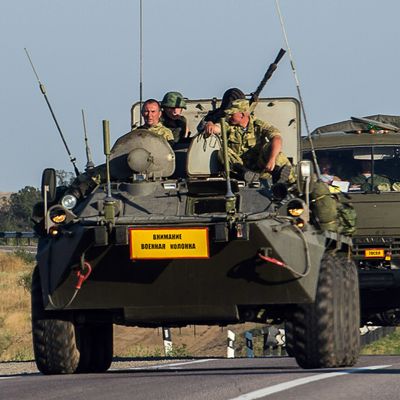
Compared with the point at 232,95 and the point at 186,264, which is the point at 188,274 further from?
the point at 232,95

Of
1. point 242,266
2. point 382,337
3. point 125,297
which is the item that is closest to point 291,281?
point 242,266

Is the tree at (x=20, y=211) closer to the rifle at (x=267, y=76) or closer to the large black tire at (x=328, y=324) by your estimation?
the rifle at (x=267, y=76)

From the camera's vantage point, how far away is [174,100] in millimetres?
17156

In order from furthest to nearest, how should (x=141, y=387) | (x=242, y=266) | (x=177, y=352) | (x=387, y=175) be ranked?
(x=177, y=352) → (x=387, y=175) → (x=242, y=266) → (x=141, y=387)

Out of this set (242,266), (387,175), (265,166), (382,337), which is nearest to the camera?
(242,266)

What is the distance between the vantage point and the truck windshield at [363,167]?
2189cm

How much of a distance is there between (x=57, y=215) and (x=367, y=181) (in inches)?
348

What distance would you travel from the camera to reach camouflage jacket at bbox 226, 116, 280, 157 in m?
15.6

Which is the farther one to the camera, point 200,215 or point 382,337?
point 382,337

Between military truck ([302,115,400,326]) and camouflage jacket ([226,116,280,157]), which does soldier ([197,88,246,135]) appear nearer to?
camouflage jacket ([226,116,280,157])

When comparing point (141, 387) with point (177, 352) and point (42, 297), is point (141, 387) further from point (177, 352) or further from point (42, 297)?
point (177, 352)

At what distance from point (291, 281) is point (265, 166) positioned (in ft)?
5.79

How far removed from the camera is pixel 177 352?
25.1 meters

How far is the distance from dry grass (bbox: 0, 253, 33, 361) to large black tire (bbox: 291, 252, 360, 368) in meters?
10.6
